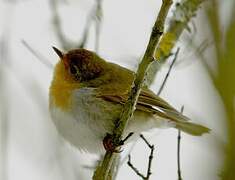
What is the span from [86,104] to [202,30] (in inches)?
67.5

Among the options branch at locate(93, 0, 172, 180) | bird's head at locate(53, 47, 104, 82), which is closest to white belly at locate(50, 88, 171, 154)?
bird's head at locate(53, 47, 104, 82)

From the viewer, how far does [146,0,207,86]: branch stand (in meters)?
4.14

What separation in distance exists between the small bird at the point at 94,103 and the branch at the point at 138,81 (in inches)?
20.8

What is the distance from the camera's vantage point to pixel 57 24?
14.6 ft

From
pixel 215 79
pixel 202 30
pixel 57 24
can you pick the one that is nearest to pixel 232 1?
pixel 202 30

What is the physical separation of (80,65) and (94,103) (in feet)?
1.68

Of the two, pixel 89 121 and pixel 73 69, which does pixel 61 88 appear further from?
pixel 89 121

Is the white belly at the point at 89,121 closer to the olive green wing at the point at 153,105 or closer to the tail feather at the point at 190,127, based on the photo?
the olive green wing at the point at 153,105

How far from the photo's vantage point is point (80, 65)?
3994 millimetres

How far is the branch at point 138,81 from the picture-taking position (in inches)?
90.5

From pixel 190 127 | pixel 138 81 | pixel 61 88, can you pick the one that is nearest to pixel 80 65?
pixel 61 88

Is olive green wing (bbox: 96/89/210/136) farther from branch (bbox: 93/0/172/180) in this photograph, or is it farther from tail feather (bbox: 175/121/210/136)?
branch (bbox: 93/0/172/180)

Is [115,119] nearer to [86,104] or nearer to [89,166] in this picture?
[86,104]

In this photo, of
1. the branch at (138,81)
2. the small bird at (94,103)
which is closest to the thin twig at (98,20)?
the small bird at (94,103)
